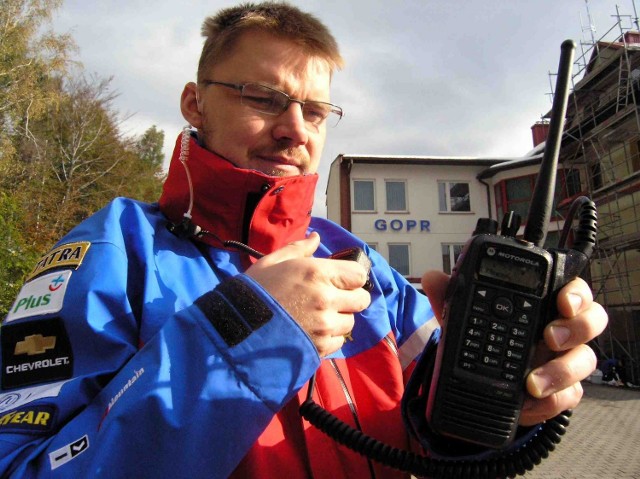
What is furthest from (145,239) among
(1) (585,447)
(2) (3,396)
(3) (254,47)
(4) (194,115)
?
(1) (585,447)

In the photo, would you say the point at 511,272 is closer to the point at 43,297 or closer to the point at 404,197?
the point at 43,297

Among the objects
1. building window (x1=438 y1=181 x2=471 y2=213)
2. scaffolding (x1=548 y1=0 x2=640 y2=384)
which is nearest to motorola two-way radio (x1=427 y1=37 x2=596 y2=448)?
scaffolding (x1=548 y1=0 x2=640 y2=384)

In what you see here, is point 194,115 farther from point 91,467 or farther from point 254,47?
point 91,467

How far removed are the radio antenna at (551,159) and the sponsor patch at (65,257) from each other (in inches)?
43.2

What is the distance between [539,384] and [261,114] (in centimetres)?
110

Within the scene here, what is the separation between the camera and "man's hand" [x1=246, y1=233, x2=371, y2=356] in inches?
37.8

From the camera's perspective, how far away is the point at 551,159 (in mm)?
1124

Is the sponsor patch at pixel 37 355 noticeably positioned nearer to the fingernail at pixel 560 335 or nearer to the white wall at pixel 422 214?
the fingernail at pixel 560 335

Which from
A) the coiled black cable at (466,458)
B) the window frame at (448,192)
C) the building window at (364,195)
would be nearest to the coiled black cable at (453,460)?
the coiled black cable at (466,458)

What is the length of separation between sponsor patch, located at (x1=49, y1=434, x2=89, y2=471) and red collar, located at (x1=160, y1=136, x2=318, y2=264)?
0.68 m

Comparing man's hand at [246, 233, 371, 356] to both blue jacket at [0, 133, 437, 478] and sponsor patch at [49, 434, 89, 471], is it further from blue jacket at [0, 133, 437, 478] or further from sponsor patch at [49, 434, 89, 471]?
sponsor patch at [49, 434, 89, 471]

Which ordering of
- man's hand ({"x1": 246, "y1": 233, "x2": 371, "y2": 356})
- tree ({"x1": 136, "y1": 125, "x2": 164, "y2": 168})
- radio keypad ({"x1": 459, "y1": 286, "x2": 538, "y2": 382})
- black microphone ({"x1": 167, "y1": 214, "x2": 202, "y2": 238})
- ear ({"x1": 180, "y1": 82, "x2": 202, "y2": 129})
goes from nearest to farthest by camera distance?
man's hand ({"x1": 246, "y1": 233, "x2": 371, "y2": 356})
radio keypad ({"x1": 459, "y1": 286, "x2": 538, "y2": 382})
black microphone ({"x1": 167, "y1": 214, "x2": 202, "y2": 238})
ear ({"x1": 180, "y1": 82, "x2": 202, "y2": 129})
tree ({"x1": 136, "y1": 125, "x2": 164, "y2": 168})

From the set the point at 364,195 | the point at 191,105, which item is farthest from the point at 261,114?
the point at 364,195

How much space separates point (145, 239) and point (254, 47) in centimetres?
74
